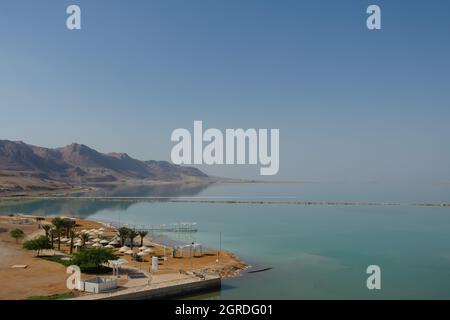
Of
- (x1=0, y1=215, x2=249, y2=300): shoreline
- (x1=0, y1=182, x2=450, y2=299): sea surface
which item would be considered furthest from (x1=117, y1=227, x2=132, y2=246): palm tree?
(x1=0, y1=182, x2=450, y2=299): sea surface

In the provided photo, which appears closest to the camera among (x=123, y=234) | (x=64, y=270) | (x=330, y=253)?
(x=64, y=270)

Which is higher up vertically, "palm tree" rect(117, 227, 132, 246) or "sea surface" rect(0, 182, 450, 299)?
"palm tree" rect(117, 227, 132, 246)

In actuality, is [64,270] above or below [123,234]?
below

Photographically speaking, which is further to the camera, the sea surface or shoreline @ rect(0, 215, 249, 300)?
the sea surface

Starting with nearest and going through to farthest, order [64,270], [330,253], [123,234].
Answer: [64,270]
[123,234]
[330,253]

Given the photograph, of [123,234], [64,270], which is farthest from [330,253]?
[64,270]

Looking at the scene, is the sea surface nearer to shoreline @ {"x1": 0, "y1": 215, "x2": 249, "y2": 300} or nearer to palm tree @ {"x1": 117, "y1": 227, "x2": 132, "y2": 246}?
shoreline @ {"x1": 0, "y1": 215, "x2": 249, "y2": 300}

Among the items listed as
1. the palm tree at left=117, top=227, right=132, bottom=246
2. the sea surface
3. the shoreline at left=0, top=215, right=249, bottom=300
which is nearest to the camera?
the shoreline at left=0, top=215, right=249, bottom=300

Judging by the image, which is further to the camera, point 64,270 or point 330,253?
point 330,253

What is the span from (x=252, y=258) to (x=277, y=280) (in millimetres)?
9542

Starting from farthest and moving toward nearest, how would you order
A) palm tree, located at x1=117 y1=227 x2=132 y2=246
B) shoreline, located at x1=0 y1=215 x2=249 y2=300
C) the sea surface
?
palm tree, located at x1=117 y1=227 x2=132 y2=246, the sea surface, shoreline, located at x1=0 y1=215 x2=249 y2=300

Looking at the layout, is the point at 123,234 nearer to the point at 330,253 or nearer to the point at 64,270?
the point at 64,270

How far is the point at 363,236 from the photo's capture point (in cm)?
5966

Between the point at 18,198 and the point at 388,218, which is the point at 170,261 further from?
the point at 18,198
